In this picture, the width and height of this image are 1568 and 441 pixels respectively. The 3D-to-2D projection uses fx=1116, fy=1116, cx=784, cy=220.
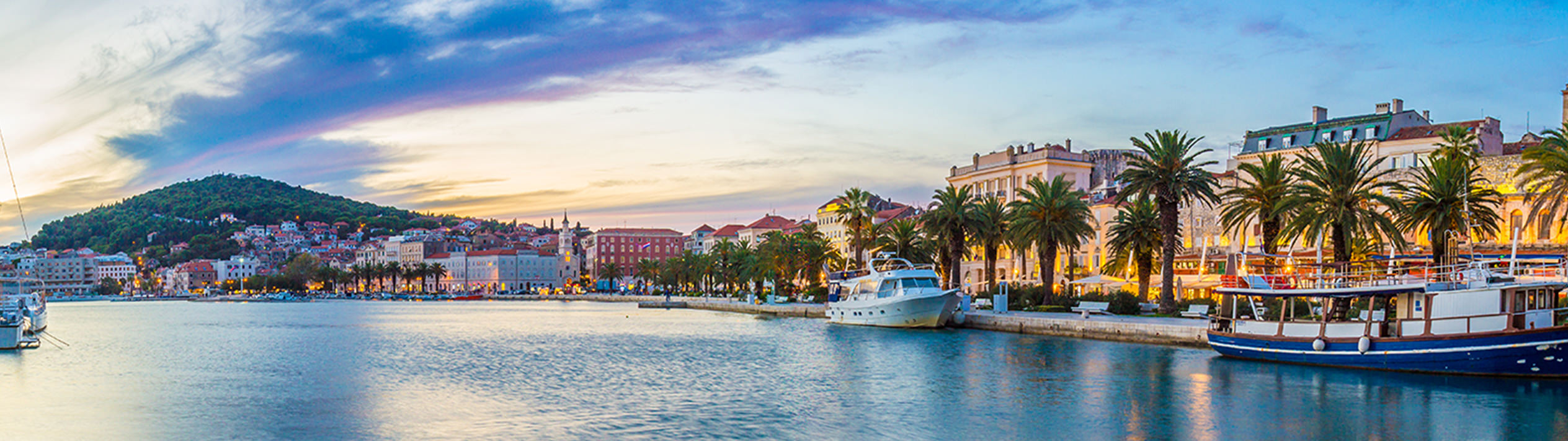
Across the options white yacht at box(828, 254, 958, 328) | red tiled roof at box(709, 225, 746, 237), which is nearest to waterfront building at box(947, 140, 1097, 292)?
white yacht at box(828, 254, 958, 328)

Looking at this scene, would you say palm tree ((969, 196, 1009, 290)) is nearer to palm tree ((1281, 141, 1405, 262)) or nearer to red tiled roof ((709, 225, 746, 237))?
palm tree ((1281, 141, 1405, 262))

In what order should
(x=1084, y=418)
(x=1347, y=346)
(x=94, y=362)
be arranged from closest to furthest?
1. (x=1084, y=418)
2. (x=1347, y=346)
3. (x=94, y=362)

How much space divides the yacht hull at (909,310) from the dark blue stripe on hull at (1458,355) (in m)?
25.0

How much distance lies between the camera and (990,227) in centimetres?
6769

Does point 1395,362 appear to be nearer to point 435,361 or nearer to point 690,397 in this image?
point 690,397

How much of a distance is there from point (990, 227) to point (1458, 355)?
3859 centimetres

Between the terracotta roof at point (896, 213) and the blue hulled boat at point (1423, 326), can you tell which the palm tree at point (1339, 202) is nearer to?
the blue hulled boat at point (1423, 326)

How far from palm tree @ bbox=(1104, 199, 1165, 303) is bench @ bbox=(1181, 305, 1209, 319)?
338 inches

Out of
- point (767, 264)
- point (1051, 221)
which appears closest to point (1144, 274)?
point (1051, 221)

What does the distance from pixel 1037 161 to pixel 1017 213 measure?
108 ft

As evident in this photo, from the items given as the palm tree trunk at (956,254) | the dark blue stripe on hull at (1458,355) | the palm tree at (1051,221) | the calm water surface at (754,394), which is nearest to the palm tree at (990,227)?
the palm tree trunk at (956,254)

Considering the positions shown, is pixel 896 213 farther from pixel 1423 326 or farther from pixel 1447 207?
pixel 1423 326

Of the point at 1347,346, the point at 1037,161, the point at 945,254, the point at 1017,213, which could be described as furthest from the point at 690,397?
the point at 1037,161

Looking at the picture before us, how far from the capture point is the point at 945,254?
76.6m
